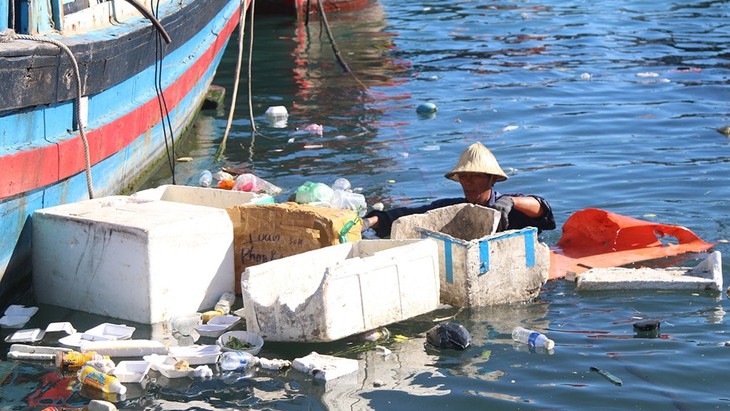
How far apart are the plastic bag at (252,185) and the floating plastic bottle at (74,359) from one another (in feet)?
9.01

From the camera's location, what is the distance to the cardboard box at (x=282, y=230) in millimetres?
5164

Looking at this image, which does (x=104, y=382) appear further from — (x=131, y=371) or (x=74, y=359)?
(x=74, y=359)

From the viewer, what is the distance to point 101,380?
4.04 meters

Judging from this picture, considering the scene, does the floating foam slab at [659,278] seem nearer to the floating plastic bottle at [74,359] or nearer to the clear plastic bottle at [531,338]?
the clear plastic bottle at [531,338]

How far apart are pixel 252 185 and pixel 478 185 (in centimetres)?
201

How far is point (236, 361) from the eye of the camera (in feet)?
14.1

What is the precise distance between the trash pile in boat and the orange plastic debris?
45 centimetres

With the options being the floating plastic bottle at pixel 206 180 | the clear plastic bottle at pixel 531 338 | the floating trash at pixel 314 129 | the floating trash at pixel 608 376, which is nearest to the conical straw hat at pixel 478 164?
the clear plastic bottle at pixel 531 338

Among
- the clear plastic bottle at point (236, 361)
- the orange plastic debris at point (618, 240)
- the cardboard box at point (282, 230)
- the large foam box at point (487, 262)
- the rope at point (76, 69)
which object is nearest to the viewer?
the clear plastic bottle at point (236, 361)

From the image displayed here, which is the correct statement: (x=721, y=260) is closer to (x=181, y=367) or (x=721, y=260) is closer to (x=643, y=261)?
(x=643, y=261)

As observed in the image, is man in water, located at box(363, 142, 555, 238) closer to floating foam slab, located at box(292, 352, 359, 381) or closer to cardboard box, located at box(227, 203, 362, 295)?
cardboard box, located at box(227, 203, 362, 295)

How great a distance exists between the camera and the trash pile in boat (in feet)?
14.5

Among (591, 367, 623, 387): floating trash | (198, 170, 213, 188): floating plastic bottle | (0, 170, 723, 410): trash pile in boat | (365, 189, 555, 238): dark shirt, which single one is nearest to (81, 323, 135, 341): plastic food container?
(0, 170, 723, 410): trash pile in boat

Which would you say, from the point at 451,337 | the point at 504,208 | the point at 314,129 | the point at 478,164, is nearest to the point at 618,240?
the point at 504,208
